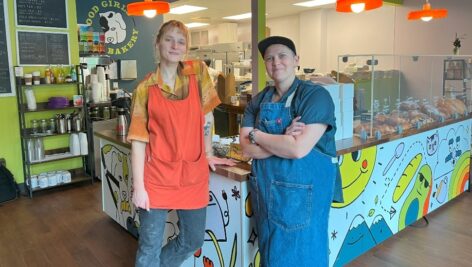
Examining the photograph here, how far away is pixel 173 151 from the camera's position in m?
1.72

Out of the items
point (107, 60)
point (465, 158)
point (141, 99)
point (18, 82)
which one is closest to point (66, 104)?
point (18, 82)

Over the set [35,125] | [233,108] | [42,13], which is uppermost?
[42,13]

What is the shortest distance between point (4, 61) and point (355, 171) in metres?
3.80

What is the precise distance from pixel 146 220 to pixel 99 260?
125 cm

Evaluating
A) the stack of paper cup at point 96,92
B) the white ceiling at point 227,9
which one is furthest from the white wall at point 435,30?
the stack of paper cup at point 96,92

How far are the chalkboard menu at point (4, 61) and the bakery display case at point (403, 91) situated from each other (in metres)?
3.46

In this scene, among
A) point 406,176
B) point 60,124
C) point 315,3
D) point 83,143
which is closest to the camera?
point 406,176

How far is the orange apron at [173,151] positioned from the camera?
1.69m

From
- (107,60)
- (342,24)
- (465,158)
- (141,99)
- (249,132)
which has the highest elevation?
(342,24)

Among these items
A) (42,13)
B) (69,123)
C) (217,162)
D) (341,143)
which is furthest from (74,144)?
(341,143)

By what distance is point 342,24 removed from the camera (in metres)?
8.66

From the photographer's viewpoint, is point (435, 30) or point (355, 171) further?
point (435, 30)

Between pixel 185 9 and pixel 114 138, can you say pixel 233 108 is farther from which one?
pixel 185 9

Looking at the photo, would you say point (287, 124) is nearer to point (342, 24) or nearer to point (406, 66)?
point (406, 66)
